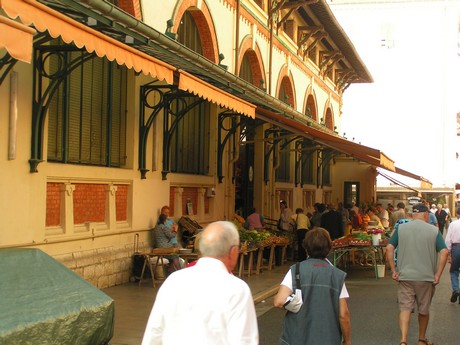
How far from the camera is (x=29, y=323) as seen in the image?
16.2 feet

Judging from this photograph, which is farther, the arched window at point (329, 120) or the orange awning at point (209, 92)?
the arched window at point (329, 120)

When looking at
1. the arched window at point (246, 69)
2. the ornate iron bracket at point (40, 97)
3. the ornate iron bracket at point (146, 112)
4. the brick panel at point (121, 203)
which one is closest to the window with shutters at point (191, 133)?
the ornate iron bracket at point (146, 112)

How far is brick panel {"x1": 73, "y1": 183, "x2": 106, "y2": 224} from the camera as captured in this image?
485 inches

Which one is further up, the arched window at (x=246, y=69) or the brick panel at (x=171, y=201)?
the arched window at (x=246, y=69)

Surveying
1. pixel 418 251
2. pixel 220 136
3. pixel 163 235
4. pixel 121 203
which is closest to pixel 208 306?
pixel 418 251

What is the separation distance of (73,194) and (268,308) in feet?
11.8

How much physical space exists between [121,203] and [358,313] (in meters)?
4.73

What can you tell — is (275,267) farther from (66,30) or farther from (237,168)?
(66,30)

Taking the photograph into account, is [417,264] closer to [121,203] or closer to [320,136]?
[121,203]

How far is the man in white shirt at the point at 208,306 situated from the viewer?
3.73 meters

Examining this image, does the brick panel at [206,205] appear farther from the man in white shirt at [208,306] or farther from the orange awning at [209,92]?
the man in white shirt at [208,306]

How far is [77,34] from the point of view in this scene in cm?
778

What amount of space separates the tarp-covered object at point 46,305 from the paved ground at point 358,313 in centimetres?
305

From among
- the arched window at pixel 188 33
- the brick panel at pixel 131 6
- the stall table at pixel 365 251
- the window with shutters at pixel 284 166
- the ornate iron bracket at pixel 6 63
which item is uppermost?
the arched window at pixel 188 33
